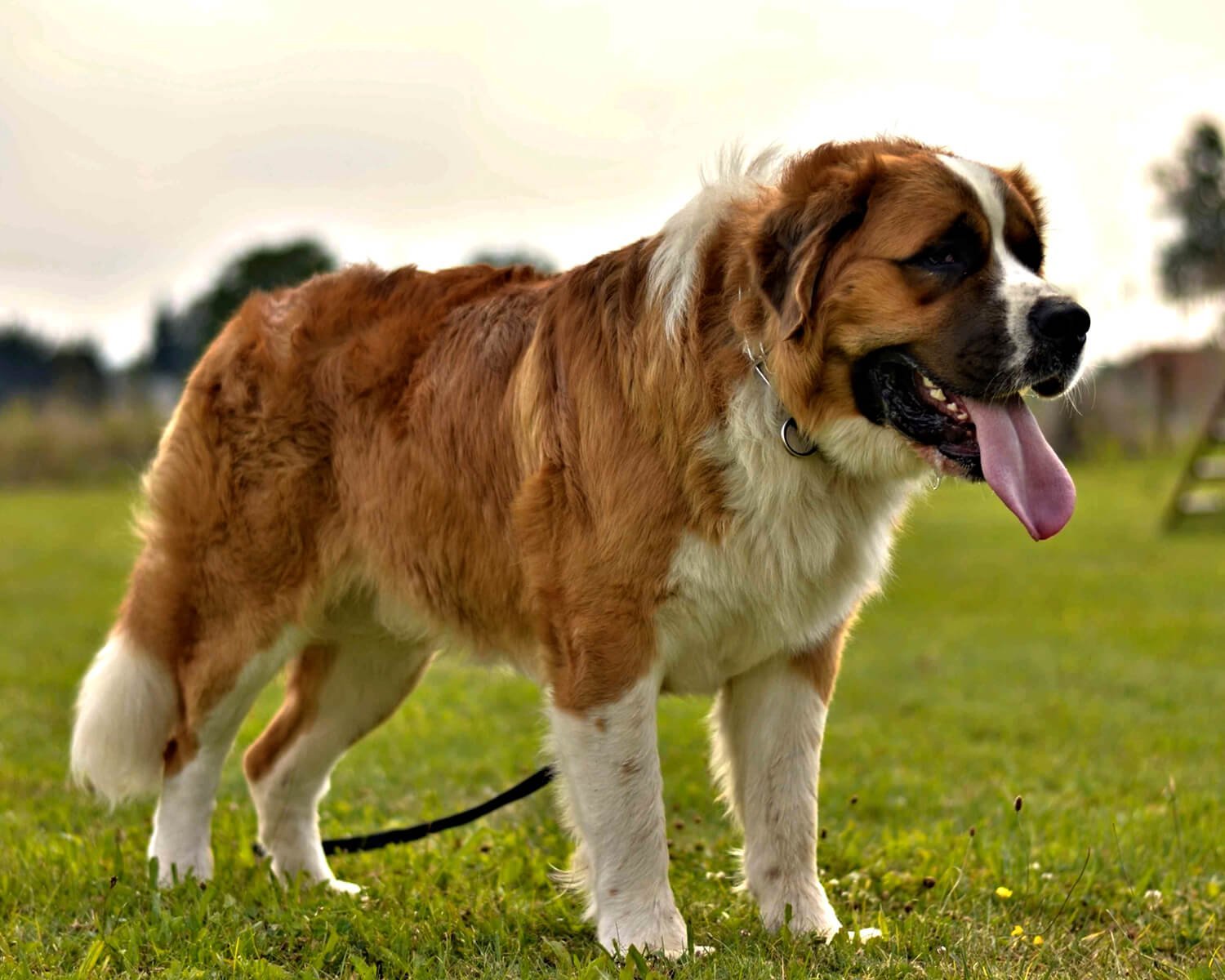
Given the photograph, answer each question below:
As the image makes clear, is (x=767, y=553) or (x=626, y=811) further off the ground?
(x=767, y=553)

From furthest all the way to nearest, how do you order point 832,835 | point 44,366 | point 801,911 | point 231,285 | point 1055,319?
1. point 44,366
2. point 231,285
3. point 832,835
4. point 801,911
5. point 1055,319

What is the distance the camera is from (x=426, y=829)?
15.7 ft

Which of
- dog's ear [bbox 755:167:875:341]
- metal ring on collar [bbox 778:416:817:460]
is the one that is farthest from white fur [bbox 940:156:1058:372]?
metal ring on collar [bbox 778:416:817:460]

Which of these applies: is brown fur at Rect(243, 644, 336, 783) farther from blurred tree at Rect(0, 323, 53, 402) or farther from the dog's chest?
blurred tree at Rect(0, 323, 53, 402)

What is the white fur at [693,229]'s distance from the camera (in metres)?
3.77

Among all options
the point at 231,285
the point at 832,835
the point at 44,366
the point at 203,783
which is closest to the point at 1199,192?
the point at 231,285

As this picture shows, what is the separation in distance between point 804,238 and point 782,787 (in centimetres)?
162

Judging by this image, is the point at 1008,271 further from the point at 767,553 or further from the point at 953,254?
the point at 767,553

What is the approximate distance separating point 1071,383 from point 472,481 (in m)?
1.73

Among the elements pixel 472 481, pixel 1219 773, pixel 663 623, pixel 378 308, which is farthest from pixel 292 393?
pixel 1219 773

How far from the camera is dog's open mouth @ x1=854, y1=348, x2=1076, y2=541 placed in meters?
3.50

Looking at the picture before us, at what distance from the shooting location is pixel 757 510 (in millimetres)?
3666

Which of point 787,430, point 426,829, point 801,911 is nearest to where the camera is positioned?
point 787,430

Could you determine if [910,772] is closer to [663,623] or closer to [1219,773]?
[1219,773]
